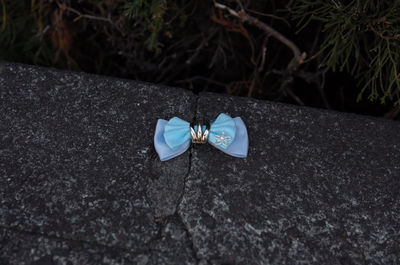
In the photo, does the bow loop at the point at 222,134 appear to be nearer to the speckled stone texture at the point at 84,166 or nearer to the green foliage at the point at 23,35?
the speckled stone texture at the point at 84,166

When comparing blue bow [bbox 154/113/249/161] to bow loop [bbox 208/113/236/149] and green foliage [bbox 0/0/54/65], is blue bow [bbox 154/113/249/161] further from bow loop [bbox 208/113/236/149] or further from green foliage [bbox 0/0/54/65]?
A: green foliage [bbox 0/0/54/65]

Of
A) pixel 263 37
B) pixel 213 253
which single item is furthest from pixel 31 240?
pixel 263 37

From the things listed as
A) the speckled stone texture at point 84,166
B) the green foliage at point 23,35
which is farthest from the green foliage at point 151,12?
the green foliage at point 23,35

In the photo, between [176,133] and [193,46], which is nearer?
[176,133]

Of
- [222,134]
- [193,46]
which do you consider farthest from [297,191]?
[193,46]

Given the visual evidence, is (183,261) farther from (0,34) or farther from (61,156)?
(0,34)

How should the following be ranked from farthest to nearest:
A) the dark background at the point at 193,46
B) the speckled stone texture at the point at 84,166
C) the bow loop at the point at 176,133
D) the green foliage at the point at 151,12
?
the dark background at the point at 193,46, the green foliage at the point at 151,12, the bow loop at the point at 176,133, the speckled stone texture at the point at 84,166

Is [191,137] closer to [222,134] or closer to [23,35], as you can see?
[222,134]

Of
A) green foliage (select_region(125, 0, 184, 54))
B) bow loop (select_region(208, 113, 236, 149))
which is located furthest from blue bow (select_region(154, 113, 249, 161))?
green foliage (select_region(125, 0, 184, 54))
